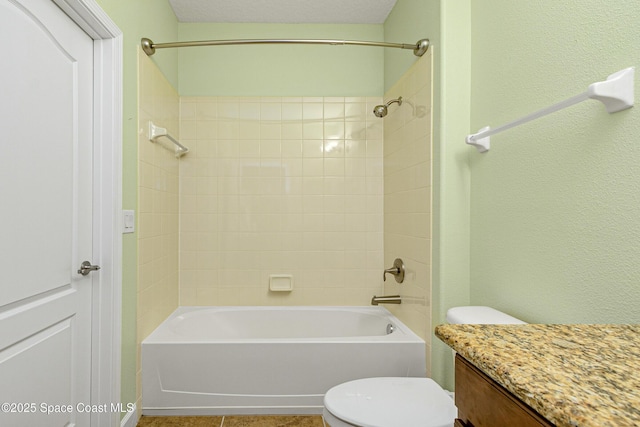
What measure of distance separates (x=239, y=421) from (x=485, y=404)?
1575mm

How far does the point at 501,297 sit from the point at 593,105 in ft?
2.62

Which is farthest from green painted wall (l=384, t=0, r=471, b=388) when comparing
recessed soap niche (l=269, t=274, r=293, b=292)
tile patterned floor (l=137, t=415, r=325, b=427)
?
recessed soap niche (l=269, t=274, r=293, b=292)

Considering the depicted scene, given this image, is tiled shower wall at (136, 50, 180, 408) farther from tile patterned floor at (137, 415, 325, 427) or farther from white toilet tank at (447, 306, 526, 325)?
white toilet tank at (447, 306, 526, 325)

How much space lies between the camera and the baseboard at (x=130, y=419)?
1.66m

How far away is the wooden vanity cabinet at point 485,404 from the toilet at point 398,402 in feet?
1.55

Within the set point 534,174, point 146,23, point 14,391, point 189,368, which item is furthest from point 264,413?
point 146,23

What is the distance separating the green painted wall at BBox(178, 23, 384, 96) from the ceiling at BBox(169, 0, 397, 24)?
0.06 metres

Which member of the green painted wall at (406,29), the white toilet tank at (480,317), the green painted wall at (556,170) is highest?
the green painted wall at (406,29)

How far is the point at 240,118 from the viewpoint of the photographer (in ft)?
8.38

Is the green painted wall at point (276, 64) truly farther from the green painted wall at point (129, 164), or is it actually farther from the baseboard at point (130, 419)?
the baseboard at point (130, 419)

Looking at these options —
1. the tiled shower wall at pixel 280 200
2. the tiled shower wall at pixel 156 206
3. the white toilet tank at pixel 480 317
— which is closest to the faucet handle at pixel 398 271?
the tiled shower wall at pixel 280 200

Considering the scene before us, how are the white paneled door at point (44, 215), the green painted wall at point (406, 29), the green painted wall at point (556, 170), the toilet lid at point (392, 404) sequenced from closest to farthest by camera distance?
the green painted wall at point (556, 170) < the white paneled door at point (44, 215) < the toilet lid at point (392, 404) < the green painted wall at point (406, 29)

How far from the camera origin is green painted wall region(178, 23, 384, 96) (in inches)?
101

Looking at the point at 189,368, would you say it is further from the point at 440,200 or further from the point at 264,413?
the point at 440,200
